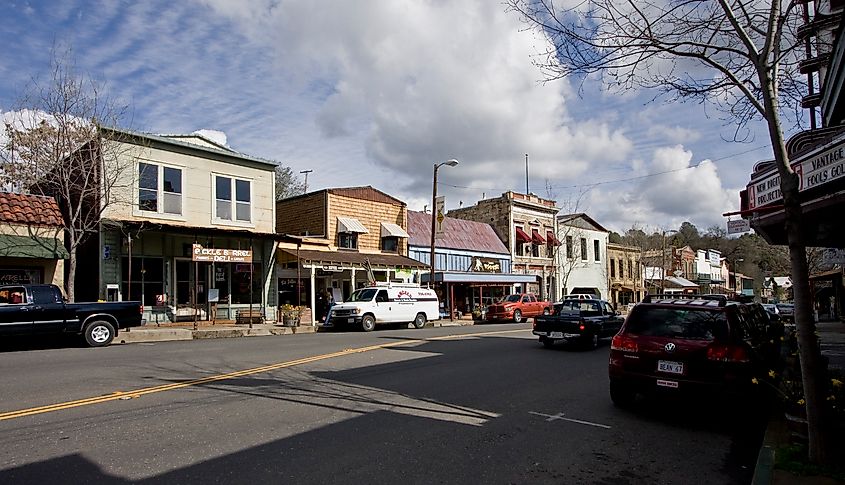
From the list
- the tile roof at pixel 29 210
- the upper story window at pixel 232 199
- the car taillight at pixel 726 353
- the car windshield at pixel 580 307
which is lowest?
the car taillight at pixel 726 353

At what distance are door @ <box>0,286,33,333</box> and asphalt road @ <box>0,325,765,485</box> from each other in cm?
276

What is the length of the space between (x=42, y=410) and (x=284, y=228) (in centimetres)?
2606

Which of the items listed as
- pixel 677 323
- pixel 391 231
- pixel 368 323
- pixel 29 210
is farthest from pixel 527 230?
pixel 677 323

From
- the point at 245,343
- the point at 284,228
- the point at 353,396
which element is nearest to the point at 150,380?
the point at 353,396

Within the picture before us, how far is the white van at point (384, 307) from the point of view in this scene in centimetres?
2359

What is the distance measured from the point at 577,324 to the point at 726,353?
8.41 meters

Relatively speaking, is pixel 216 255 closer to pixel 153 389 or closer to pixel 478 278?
pixel 153 389

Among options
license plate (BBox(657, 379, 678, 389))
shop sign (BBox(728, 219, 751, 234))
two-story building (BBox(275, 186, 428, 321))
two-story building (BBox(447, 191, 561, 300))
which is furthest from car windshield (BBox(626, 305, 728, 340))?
two-story building (BBox(447, 191, 561, 300))

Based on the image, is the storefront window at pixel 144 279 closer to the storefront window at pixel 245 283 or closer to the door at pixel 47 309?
the storefront window at pixel 245 283

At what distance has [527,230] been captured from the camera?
46312 mm

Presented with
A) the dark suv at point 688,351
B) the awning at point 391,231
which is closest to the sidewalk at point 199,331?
the awning at point 391,231

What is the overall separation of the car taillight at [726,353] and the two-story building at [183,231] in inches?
684

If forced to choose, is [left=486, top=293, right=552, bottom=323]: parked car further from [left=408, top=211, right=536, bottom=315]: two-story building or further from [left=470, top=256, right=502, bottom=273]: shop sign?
[left=470, top=256, right=502, bottom=273]: shop sign

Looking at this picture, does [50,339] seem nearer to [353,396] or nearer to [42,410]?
[42,410]
